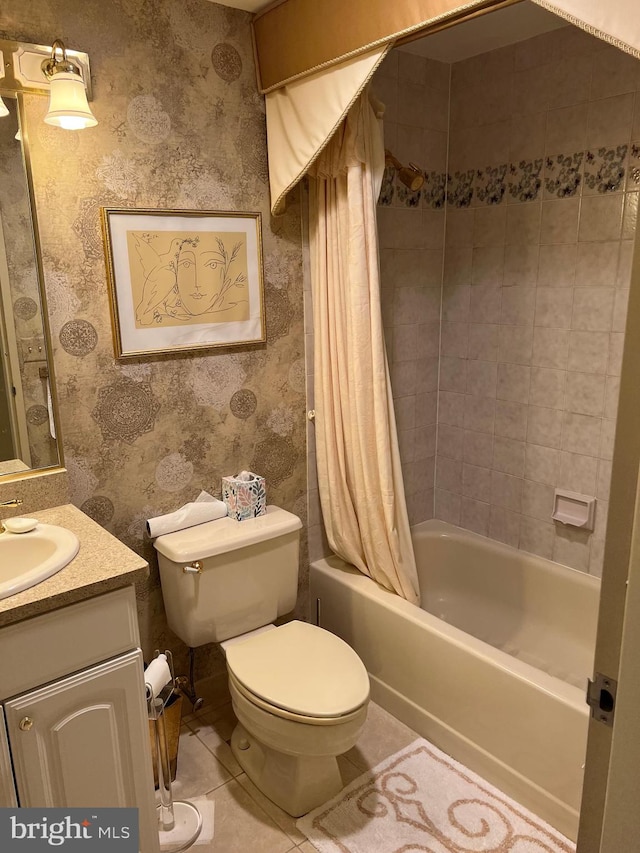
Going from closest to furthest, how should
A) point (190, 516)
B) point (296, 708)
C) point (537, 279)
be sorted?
point (296, 708) < point (190, 516) < point (537, 279)

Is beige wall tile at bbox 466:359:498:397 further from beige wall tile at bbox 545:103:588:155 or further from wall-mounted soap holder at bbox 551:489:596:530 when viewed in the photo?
beige wall tile at bbox 545:103:588:155

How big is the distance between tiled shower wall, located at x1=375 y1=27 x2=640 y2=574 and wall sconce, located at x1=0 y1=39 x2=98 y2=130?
3.89 feet

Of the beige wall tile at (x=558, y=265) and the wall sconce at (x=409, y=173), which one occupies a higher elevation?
the wall sconce at (x=409, y=173)

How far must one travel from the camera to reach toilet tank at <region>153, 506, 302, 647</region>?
1958 millimetres

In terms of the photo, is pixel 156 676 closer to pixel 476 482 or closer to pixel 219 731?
pixel 219 731

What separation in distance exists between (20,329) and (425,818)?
178 cm

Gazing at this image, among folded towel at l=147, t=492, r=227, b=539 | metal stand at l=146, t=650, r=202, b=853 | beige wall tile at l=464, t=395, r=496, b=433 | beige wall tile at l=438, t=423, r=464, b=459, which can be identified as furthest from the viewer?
beige wall tile at l=438, t=423, r=464, b=459

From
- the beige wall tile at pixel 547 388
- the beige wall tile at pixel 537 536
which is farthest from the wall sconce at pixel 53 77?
the beige wall tile at pixel 537 536

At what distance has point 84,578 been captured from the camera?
1374 millimetres

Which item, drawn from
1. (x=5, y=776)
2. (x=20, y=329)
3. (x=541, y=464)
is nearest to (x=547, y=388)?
(x=541, y=464)

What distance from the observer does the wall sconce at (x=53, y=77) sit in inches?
59.2

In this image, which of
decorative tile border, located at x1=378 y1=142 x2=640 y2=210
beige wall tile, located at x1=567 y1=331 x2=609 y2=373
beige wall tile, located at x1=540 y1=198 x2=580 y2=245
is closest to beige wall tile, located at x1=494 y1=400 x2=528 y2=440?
beige wall tile, located at x1=567 y1=331 x2=609 y2=373

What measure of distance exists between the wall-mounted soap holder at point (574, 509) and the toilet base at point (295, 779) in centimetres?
123

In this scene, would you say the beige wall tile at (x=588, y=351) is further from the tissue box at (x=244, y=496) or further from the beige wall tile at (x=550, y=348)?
the tissue box at (x=244, y=496)
